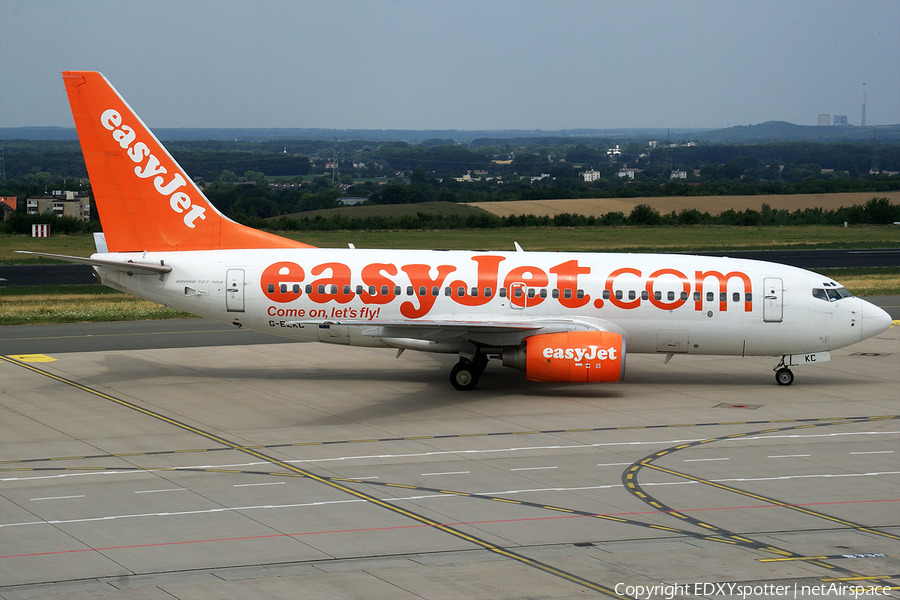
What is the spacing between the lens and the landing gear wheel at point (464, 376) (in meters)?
35.0

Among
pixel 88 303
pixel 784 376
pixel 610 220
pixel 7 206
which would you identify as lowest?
pixel 784 376

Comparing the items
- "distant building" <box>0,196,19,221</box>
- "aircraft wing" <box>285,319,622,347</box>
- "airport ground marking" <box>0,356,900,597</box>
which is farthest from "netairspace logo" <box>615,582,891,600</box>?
"distant building" <box>0,196,19,221</box>

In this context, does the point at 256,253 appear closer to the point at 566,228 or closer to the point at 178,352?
the point at 178,352

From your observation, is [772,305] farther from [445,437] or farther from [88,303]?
[88,303]

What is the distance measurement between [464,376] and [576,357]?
4337 mm

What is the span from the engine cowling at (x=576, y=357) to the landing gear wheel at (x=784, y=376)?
701cm

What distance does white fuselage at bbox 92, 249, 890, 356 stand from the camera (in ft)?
115

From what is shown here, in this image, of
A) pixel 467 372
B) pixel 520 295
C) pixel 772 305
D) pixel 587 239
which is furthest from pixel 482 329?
pixel 587 239

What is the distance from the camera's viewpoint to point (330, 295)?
35.7 m

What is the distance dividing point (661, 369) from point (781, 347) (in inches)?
213

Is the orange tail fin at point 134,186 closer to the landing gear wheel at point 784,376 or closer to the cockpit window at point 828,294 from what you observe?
the landing gear wheel at point 784,376

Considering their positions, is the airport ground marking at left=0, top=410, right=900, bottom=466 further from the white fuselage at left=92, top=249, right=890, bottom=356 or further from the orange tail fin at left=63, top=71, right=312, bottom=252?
the orange tail fin at left=63, top=71, right=312, bottom=252

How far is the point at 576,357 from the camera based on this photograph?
108ft

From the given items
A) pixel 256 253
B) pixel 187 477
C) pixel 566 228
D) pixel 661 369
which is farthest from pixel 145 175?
pixel 566 228
